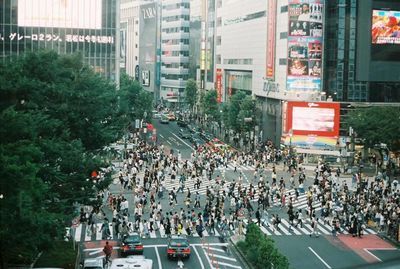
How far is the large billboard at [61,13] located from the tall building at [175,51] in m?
75.4

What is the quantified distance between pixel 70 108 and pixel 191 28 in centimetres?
11878

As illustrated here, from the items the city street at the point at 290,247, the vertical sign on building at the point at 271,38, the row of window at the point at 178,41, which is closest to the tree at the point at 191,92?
the row of window at the point at 178,41

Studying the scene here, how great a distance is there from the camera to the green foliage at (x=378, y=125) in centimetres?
6719

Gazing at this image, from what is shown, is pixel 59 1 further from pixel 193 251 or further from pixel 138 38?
pixel 138 38

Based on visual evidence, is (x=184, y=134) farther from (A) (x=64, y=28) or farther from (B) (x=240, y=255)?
(B) (x=240, y=255)

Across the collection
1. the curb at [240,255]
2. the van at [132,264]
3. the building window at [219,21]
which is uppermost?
the building window at [219,21]

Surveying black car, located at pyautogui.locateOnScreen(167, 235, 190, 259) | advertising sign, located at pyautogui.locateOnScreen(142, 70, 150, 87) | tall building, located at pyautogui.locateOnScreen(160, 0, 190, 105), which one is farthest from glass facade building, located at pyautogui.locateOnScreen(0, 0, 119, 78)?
advertising sign, located at pyautogui.locateOnScreen(142, 70, 150, 87)

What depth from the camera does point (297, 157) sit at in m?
72.9

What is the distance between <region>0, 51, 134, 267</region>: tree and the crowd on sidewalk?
6.63 metres

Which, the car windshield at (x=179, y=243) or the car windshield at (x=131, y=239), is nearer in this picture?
the car windshield at (x=179, y=243)

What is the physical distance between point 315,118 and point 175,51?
83064 mm

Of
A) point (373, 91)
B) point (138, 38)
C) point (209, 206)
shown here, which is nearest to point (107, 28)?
point (373, 91)

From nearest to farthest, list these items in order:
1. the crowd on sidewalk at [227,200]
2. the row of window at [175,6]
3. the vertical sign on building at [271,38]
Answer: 1. the crowd on sidewalk at [227,200]
2. the vertical sign on building at [271,38]
3. the row of window at [175,6]

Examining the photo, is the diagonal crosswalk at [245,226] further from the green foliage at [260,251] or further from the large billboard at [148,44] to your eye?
the large billboard at [148,44]
